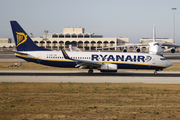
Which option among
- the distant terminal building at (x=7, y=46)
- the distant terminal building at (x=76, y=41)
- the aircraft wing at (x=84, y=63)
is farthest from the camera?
the distant terminal building at (x=7, y=46)

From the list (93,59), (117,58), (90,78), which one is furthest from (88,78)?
(117,58)

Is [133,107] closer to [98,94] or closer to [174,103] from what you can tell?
[174,103]

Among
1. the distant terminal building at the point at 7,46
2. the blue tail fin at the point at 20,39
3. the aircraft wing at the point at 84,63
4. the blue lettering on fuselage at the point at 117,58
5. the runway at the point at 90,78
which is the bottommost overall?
the runway at the point at 90,78

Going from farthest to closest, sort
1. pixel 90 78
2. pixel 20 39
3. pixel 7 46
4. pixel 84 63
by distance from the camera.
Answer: pixel 7 46 < pixel 20 39 < pixel 84 63 < pixel 90 78

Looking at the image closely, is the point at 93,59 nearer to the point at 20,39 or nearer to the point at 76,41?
the point at 20,39

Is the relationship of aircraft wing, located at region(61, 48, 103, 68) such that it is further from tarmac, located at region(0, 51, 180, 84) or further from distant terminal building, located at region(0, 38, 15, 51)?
distant terminal building, located at region(0, 38, 15, 51)

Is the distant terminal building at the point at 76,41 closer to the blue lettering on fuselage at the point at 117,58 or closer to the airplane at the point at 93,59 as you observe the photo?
the airplane at the point at 93,59

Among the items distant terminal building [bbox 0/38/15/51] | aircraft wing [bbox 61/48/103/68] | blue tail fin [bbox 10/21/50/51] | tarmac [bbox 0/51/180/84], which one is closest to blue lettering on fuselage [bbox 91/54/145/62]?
aircraft wing [bbox 61/48/103/68]

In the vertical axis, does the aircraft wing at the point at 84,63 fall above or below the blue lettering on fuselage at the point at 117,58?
below

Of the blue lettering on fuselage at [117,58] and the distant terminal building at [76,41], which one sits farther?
the distant terminal building at [76,41]

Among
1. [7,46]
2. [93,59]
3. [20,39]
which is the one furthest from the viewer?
[7,46]

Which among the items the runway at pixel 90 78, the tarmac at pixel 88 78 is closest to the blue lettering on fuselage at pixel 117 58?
the tarmac at pixel 88 78

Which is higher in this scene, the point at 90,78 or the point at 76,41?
the point at 76,41

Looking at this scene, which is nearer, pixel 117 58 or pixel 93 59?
pixel 117 58
